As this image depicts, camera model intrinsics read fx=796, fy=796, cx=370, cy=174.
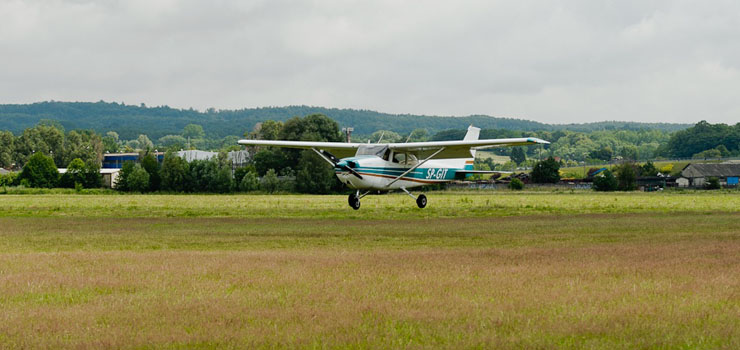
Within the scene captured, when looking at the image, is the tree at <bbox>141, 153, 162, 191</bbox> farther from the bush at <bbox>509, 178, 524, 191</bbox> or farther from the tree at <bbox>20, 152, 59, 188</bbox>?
the bush at <bbox>509, 178, 524, 191</bbox>

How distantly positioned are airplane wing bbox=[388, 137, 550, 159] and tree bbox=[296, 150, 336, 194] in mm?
48511

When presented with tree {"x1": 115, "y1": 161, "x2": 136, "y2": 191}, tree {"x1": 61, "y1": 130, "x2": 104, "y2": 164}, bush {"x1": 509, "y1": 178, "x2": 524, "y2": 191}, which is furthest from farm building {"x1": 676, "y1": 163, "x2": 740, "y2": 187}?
tree {"x1": 61, "y1": 130, "x2": 104, "y2": 164}

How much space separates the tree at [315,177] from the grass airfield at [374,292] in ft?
208

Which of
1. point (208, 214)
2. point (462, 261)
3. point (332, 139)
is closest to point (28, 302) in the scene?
point (462, 261)

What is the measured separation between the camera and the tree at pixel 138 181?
301ft

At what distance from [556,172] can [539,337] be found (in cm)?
11654

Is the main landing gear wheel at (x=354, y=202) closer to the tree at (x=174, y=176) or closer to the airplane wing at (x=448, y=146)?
the airplane wing at (x=448, y=146)

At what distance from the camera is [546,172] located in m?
120

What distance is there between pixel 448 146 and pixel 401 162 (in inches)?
91.8

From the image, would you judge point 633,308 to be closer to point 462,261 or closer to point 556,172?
point 462,261

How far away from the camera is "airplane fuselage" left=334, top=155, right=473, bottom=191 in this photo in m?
34.5

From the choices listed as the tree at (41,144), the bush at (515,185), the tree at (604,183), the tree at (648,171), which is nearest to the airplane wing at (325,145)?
the bush at (515,185)

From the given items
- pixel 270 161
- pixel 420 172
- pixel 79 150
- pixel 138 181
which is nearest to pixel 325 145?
pixel 420 172

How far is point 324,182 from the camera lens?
87.5 m
